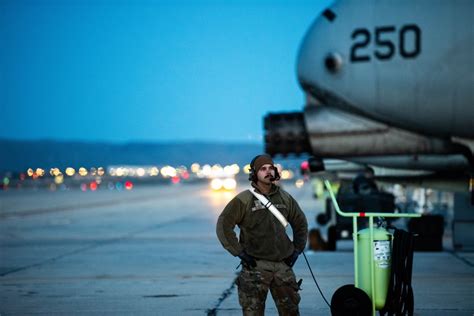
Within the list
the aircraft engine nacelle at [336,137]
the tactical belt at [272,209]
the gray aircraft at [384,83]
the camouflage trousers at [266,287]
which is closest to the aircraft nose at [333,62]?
the gray aircraft at [384,83]

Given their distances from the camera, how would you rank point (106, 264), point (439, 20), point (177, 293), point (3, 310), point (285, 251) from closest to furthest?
1. point (285, 251)
2. point (439, 20)
3. point (3, 310)
4. point (177, 293)
5. point (106, 264)

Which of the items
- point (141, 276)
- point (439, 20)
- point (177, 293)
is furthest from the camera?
point (141, 276)

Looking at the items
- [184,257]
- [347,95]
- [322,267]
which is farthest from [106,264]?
[347,95]

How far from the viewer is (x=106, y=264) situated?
558 inches

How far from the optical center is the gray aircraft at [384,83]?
891 cm

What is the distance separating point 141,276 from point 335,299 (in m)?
5.31

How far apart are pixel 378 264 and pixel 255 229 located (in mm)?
1501

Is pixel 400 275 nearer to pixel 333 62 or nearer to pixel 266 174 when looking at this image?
pixel 266 174

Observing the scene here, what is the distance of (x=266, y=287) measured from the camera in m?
6.83

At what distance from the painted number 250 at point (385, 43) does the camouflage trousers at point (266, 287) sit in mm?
3144

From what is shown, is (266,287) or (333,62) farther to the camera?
(333,62)

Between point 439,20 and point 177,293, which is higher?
point 439,20

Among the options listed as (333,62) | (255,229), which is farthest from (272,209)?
(333,62)

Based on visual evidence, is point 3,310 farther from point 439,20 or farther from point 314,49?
point 439,20
